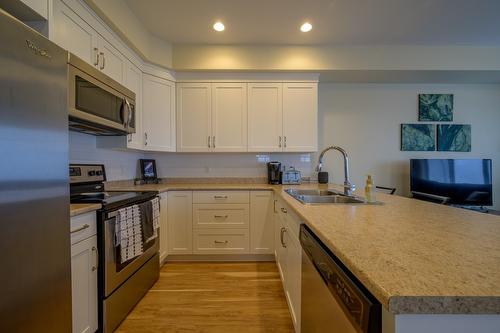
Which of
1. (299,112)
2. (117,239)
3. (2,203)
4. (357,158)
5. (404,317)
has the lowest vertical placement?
(117,239)

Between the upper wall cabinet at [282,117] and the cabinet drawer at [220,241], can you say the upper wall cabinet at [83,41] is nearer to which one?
the upper wall cabinet at [282,117]

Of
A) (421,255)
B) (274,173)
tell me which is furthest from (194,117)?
(421,255)

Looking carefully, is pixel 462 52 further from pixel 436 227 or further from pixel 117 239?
pixel 117 239

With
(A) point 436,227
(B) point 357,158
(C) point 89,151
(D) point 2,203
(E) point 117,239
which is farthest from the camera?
(B) point 357,158

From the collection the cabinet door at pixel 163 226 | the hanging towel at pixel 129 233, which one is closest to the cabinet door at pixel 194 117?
the cabinet door at pixel 163 226

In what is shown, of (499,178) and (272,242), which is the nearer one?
(272,242)

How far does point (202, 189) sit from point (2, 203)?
2.04 m

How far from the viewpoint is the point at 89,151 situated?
2326 mm

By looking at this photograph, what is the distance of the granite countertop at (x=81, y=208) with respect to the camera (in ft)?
4.41

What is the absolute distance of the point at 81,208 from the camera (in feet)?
4.63

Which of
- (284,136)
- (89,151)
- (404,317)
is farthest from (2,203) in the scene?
(284,136)

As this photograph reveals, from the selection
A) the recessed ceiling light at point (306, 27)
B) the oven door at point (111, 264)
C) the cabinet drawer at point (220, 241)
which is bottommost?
the cabinet drawer at point (220, 241)

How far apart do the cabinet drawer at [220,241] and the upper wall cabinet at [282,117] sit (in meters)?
1.09

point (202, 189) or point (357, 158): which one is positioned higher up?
point (357, 158)
